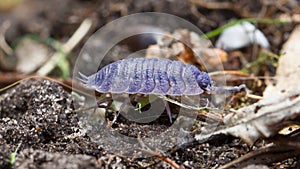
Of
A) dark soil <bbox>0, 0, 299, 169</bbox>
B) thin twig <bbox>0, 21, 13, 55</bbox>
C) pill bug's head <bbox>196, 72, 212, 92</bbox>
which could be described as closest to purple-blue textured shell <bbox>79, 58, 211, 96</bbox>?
pill bug's head <bbox>196, 72, 212, 92</bbox>

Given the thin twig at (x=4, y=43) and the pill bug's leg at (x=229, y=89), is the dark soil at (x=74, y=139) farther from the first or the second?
the thin twig at (x=4, y=43)

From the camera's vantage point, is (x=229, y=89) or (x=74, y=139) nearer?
(x=74, y=139)

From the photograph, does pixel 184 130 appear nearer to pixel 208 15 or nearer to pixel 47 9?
pixel 208 15

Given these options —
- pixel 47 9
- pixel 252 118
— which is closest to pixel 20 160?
pixel 252 118

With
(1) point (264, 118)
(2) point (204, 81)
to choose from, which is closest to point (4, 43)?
(2) point (204, 81)

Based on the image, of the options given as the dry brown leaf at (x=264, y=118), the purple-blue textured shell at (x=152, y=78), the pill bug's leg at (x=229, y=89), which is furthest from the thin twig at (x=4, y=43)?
the dry brown leaf at (x=264, y=118)

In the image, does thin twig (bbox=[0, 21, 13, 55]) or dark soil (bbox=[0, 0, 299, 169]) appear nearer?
dark soil (bbox=[0, 0, 299, 169])

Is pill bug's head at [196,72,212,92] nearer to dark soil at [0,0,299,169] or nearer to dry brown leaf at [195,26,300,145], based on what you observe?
dark soil at [0,0,299,169]

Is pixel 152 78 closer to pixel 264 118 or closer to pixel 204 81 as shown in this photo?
pixel 204 81

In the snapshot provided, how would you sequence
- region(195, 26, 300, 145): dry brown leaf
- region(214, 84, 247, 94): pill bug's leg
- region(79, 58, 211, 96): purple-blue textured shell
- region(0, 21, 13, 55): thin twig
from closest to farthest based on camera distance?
region(195, 26, 300, 145): dry brown leaf, region(79, 58, 211, 96): purple-blue textured shell, region(214, 84, 247, 94): pill bug's leg, region(0, 21, 13, 55): thin twig

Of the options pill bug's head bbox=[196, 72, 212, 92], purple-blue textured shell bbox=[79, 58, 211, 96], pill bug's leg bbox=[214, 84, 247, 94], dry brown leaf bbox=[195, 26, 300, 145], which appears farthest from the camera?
pill bug's leg bbox=[214, 84, 247, 94]
